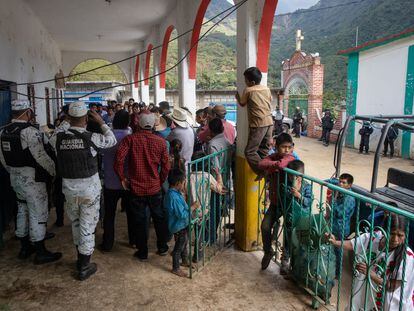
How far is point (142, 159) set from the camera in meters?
3.33

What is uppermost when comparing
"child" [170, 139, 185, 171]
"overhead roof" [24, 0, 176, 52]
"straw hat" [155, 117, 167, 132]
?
"overhead roof" [24, 0, 176, 52]

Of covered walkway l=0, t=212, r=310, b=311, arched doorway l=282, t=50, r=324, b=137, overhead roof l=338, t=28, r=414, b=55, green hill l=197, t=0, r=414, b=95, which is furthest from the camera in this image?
green hill l=197, t=0, r=414, b=95

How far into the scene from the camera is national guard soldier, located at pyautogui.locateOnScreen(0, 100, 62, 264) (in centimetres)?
335

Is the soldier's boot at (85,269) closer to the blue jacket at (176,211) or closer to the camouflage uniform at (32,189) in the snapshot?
the camouflage uniform at (32,189)

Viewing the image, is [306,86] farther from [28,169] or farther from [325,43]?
[325,43]

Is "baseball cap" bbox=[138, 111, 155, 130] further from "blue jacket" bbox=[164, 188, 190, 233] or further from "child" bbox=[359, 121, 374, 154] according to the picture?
"child" bbox=[359, 121, 374, 154]

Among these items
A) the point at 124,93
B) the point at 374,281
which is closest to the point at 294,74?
the point at 124,93

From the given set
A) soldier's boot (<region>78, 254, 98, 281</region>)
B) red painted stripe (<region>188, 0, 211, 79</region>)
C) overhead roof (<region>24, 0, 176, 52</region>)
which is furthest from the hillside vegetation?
soldier's boot (<region>78, 254, 98, 281</region>)

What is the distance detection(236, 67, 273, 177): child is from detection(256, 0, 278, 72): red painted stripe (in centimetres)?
47

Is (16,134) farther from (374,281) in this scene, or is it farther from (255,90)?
(374,281)

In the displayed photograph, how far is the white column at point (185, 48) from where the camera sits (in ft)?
23.2

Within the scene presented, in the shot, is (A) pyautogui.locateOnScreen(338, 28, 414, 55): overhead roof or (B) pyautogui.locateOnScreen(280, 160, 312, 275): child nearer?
(B) pyautogui.locateOnScreen(280, 160, 312, 275): child

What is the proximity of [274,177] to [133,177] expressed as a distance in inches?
51.7

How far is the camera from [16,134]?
3.33 m
